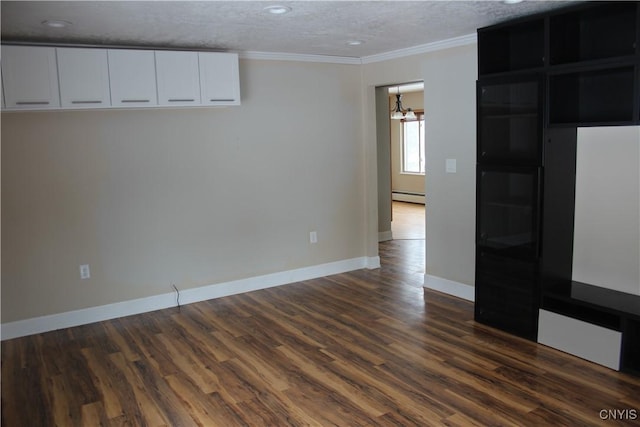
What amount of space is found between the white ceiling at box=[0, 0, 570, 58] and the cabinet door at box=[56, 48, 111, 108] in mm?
130

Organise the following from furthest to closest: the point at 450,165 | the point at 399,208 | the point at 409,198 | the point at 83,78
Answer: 1. the point at 409,198
2. the point at 399,208
3. the point at 450,165
4. the point at 83,78

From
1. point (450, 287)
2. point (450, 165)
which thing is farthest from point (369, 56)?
point (450, 287)

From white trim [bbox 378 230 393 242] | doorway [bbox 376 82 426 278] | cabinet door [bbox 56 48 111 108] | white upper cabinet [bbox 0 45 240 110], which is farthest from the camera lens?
white trim [bbox 378 230 393 242]

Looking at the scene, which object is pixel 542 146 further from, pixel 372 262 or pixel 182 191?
pixel 182 191

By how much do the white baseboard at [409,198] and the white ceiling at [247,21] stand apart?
6817 millimetres

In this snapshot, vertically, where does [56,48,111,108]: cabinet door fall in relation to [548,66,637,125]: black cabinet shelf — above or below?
above

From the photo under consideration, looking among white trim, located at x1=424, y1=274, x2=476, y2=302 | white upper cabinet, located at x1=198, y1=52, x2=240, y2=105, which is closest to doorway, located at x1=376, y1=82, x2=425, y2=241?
white trim, located at x1=424, y1=274, x2=476, y2=302

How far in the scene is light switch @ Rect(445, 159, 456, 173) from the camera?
187 inches

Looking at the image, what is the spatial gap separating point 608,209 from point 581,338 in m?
0.94

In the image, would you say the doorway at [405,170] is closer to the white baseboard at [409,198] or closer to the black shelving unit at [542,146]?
the white baseboard at [409,198]

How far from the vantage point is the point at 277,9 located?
332cm

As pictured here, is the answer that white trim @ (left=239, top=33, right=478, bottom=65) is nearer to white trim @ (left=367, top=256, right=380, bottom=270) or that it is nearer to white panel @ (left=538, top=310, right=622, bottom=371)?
white trim @ (left=367, top=256, right=380, bottom=270)

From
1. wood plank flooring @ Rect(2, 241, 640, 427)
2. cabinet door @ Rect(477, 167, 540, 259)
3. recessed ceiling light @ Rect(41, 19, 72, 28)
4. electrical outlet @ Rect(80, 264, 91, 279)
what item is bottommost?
wood plank flooring @ Rect(2, 241, 640, 427)

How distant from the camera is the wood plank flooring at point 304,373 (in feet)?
9.57
